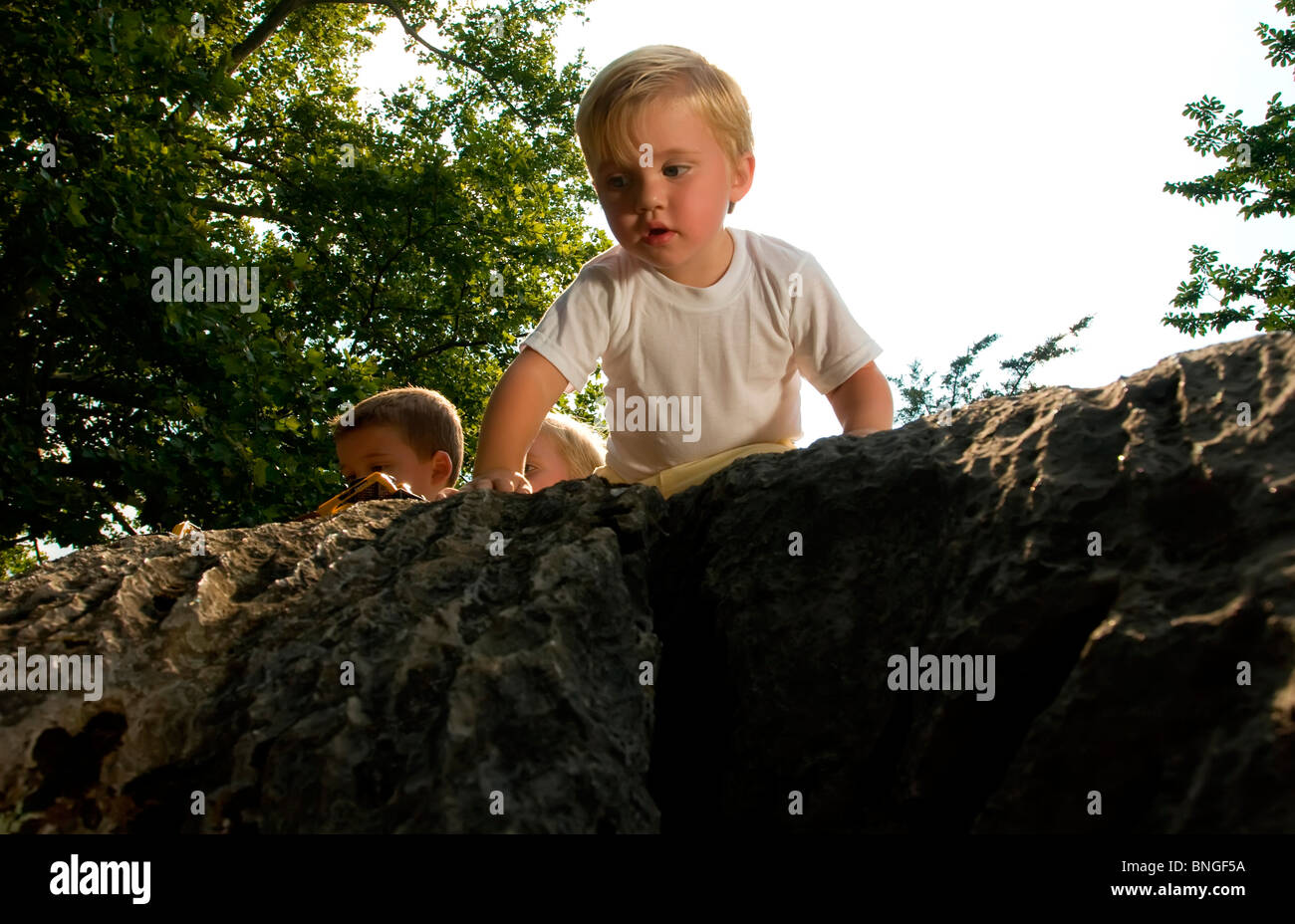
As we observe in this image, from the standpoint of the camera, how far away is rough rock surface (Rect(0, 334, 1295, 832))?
63.1 inches

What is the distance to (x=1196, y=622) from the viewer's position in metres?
1.59

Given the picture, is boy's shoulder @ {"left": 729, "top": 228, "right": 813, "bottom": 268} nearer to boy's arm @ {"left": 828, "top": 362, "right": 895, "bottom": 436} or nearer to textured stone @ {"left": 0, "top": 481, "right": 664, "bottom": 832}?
boy's arm @ {"left": 828, "top": 362, "right": 895, "bottom": 436}

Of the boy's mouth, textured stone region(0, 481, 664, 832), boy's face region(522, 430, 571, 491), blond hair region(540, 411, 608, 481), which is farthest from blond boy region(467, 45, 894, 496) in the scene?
blond hair region(540, 411, 608, 481)

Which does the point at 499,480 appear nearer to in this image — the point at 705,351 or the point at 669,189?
the point at 705,351

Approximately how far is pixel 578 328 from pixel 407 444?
1703 mm

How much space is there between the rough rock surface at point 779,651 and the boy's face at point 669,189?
4.74ft

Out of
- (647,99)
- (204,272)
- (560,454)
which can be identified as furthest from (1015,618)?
(204,272)

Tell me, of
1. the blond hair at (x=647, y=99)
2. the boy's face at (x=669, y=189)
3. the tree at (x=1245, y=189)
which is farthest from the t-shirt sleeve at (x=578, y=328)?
the tree at (x=1245, y=189)

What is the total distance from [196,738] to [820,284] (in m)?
2.77

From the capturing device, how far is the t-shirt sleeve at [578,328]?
3.47 meters

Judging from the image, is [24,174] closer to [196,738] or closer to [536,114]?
[196,738]

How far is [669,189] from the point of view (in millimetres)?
3490

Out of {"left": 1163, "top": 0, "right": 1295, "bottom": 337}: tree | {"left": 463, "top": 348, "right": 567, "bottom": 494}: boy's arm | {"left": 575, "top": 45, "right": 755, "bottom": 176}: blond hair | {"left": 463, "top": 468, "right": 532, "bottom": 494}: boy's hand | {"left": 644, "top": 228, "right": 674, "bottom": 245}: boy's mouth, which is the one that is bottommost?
{"left": 463, "top": 468, "right": 532, "bottom": 494}: boy's hand
